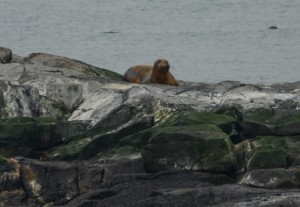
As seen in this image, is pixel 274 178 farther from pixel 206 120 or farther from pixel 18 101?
pixel 18 101

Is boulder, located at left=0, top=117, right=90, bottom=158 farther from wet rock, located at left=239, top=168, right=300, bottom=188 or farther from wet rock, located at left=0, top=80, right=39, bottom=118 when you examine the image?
wet rock, located at left=239, top=168, right=300, bottom=188

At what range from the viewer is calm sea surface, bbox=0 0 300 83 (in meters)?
29.9

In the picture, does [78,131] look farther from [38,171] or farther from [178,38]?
[178,38]

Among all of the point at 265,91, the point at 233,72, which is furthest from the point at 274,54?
the point at 265,91

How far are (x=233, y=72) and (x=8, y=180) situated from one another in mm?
15362

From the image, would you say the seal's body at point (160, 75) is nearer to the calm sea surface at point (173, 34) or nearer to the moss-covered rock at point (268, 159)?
the moss-covered rock at point (268, 159)

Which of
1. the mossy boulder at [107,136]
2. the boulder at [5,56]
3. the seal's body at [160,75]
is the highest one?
the boulder at [5,56]

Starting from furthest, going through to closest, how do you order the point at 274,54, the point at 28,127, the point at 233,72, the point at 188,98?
the point at 274,54 → the point at 233,72 → the point at 188,98 → the point at 28,127

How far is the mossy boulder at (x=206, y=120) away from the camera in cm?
1485

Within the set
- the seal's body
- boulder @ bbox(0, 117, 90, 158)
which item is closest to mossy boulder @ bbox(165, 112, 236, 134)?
boulder @ bbox(0, 117, 90, 158)

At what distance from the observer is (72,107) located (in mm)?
17016

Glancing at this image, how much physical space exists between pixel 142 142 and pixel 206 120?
→ 0.85 metres

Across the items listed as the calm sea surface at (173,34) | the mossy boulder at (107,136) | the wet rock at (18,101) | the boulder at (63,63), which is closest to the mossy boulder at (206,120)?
the mossy boulder at (107,136)

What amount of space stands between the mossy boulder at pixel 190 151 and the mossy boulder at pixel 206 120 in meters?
0.69
